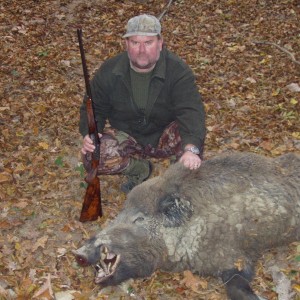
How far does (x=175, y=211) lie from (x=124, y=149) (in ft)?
4.99

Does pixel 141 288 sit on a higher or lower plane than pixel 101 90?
lower

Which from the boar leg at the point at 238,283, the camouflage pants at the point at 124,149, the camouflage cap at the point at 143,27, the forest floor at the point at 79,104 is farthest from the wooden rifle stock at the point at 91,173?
the boar leg at the point at 238,283

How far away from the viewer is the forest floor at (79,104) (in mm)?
5320

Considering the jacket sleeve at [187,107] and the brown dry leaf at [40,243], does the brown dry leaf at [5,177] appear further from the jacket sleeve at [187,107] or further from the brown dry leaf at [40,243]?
the jacket sleeve at [187,107]

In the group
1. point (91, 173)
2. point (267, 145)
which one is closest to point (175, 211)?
point (91, 173)

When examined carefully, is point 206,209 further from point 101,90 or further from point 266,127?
point 266,127

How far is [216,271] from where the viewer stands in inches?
200

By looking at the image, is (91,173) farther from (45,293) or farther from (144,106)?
(45,293)

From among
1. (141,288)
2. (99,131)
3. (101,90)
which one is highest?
(101,90)

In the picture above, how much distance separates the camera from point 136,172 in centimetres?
659

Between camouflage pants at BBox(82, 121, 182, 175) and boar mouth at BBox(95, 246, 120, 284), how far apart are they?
143 centimetres

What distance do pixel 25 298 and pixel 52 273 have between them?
1.53 feet

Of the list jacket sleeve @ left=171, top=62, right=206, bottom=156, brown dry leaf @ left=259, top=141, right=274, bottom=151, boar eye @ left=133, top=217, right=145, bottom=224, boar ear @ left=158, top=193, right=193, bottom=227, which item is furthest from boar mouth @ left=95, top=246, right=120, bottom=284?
brown dry leaf @ left=259, top=141, right=274, bottom=151

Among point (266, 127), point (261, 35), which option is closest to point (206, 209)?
point (266, 127)
